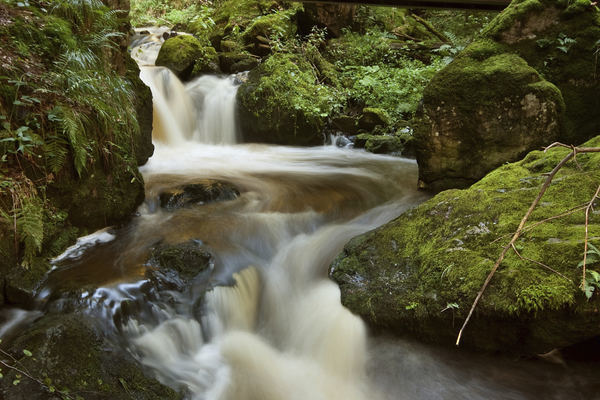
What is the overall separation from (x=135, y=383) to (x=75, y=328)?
1.76 ft

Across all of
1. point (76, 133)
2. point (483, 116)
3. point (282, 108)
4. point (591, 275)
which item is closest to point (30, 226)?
point (76, 133)

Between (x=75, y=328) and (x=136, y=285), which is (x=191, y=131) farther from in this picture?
(x=75, y=328)

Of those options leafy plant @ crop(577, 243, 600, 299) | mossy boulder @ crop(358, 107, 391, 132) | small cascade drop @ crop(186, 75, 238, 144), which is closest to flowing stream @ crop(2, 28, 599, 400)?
leafy plant @ crop(577, 243, 600, 299)

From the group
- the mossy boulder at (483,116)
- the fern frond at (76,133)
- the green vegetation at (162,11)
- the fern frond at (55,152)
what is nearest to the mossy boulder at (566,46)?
the mossy boulder at (483,116)

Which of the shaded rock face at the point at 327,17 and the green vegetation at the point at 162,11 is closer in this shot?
the shaded rock face at the point at 327,17

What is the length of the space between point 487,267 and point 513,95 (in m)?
2.85

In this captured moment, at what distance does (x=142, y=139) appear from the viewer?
600cm

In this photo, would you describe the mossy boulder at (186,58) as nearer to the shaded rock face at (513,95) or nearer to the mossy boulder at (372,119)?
the mossy boulder at (372,119)

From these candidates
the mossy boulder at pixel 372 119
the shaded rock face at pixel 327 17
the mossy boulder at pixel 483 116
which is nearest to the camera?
the mossy boulder at pixel 483 116

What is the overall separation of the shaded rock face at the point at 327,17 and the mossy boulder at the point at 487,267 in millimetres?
8520

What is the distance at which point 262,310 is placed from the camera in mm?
3617

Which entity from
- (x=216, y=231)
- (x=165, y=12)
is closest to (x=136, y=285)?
(x=216, y=231)

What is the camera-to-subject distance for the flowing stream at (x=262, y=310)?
2828 millimetres

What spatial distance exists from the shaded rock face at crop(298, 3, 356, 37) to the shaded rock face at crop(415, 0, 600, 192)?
21.4 feet
